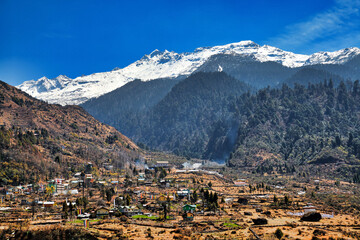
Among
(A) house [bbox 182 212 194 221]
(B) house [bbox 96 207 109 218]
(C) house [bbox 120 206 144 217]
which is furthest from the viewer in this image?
(C) house [bbox 120 206 144 217]

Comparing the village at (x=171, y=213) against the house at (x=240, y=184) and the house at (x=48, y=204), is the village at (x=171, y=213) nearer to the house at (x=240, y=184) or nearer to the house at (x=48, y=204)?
the house at (x=48, y=204)

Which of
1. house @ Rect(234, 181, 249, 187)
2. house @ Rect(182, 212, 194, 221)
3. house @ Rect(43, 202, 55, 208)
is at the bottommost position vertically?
house @ Rect(182, 212, 194, 221)

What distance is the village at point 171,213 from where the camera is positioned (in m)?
75.6

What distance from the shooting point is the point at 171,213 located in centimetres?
10250

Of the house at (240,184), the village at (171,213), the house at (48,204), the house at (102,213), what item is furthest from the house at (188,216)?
the house at (240,184)

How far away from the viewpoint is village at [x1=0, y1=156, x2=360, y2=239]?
75625 millimetres

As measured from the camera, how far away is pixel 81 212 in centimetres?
9850

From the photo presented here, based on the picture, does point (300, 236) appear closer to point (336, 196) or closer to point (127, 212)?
point (127, 212)

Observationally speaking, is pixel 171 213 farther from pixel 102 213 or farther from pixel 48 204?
pixel 48 204

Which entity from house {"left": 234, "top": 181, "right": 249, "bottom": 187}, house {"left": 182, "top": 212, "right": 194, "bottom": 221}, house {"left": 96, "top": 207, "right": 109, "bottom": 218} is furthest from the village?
house {"left": 234, "top": 181, "right": 249, "bottom": 187}

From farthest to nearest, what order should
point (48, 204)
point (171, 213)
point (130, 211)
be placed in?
point (48, 204)
point (171, 213)
point (130, 211)

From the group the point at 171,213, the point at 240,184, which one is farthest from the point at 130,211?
the point at 240,184

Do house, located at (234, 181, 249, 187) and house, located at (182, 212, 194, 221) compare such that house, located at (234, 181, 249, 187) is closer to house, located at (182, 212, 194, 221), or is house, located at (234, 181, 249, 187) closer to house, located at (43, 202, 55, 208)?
house, located at (182, 212, 194, 221)

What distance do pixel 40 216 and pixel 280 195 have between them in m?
88.4
